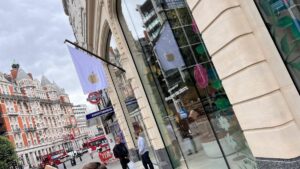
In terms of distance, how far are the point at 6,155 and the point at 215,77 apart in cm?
6932

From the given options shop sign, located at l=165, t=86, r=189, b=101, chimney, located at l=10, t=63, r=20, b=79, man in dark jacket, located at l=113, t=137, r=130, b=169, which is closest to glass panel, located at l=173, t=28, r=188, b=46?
shop sign, located at l=165, t=86, r=189, b=101

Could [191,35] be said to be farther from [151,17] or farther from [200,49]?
[151,17]

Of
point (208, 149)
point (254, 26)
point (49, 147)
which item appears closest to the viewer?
point (254, 26)

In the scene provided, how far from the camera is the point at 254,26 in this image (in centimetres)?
484

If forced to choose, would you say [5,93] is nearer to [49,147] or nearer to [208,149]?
[49,147]

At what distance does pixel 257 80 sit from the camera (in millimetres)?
4637

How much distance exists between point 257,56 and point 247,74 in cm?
29

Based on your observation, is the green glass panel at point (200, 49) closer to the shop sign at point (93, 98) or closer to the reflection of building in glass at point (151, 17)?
the reflection of building in glass at point (151, 17)

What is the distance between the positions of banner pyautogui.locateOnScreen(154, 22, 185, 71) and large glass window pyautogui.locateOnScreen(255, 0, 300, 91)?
12.3 ft

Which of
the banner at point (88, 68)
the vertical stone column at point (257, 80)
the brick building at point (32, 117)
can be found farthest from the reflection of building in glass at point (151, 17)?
the brick building at point (32, 117)

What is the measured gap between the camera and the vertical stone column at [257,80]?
451 cm

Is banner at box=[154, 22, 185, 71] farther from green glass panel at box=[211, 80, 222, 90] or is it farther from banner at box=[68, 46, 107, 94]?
banner at box=[68, 46, 107, 94]

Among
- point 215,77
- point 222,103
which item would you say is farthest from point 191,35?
point 222,103

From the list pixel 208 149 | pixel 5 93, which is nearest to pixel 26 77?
pixel 5 93
